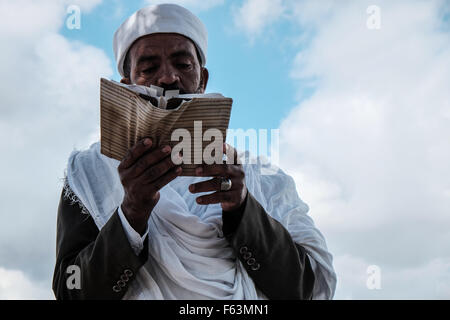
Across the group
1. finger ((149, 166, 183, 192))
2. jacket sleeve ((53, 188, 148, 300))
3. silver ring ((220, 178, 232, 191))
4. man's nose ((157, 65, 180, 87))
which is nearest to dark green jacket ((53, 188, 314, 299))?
jacket sleeve ((53, 188, 148, 300))

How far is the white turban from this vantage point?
386 centimetres

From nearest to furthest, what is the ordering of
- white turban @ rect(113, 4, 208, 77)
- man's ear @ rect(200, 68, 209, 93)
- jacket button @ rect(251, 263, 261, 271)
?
jacket button @ rect(251, 263, 261, 271) < white turban @ rect(113, 4, 208, 77) < man's ear @ rect(200, 68, 209, 93)

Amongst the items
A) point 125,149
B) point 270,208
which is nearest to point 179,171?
point 125,149

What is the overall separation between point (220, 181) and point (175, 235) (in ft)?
1.55

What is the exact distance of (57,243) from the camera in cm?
329

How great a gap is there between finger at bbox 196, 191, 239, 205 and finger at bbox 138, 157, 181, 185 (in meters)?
0.24

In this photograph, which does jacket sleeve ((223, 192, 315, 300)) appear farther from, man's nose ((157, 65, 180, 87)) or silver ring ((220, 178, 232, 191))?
man's nose ((157, 65, 180, 87))

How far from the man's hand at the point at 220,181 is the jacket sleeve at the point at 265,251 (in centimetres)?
11

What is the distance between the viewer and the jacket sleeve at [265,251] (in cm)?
297

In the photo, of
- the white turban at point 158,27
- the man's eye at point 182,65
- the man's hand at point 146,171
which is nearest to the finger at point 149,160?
the man's hand at point 146,171

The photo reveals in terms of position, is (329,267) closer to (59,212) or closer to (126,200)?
(126,200)

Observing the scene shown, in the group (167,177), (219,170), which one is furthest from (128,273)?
(219,170)

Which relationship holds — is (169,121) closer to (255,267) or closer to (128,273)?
(128,273)

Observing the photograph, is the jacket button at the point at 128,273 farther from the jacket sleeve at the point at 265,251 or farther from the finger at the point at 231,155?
the finger at the point at 231,155
